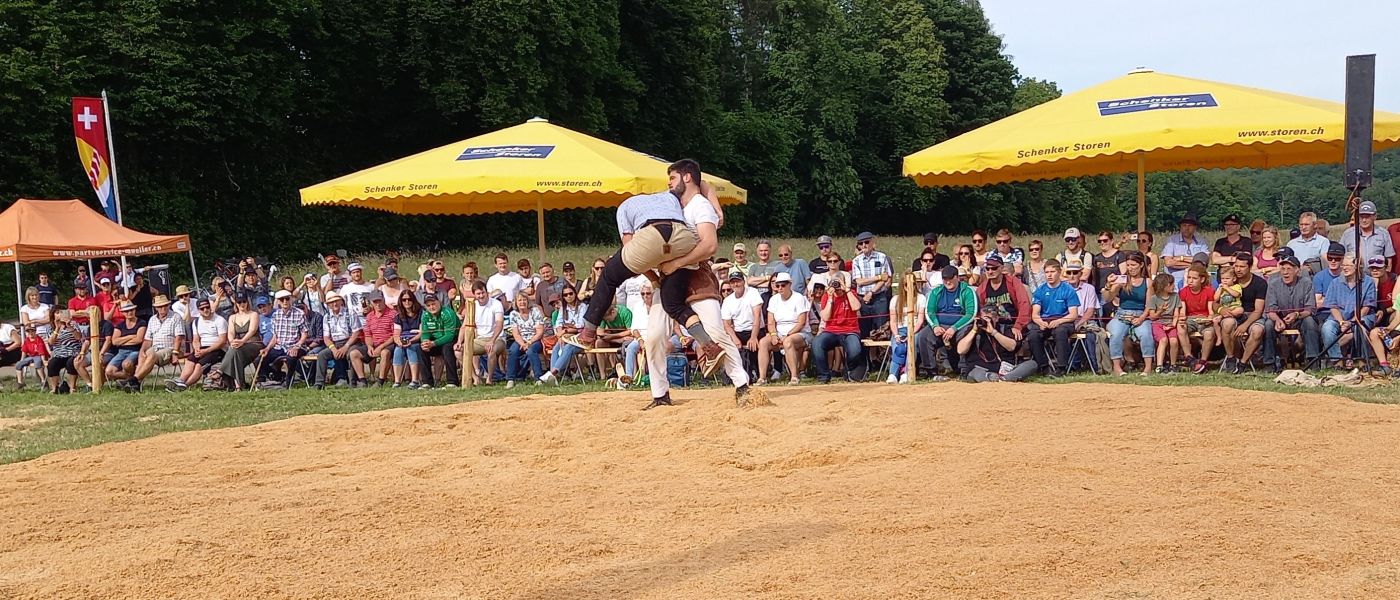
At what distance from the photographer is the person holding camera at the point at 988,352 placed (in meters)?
12.7

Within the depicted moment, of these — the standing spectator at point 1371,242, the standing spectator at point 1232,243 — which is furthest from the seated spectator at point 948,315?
the standing spectator at point 1371,242

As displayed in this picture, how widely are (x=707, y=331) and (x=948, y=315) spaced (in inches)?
185

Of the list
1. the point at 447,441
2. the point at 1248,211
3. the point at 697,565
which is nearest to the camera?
the point at 697,565

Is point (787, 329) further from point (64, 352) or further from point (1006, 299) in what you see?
point (64, 352)

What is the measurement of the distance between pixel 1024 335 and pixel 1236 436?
5.71 metres

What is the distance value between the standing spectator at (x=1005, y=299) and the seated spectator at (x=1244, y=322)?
6.43 ft

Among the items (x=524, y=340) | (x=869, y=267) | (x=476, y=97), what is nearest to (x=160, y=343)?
(x=524, y=340)

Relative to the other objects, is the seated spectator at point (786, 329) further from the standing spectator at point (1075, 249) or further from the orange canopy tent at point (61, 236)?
the orange canopy tent at point (61, 236)

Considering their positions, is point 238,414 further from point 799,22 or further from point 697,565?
point 799,22

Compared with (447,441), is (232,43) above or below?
above

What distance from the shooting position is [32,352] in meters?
16.5

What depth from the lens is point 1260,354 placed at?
12633mm

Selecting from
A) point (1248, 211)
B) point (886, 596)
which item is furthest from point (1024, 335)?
point (1248, 211)

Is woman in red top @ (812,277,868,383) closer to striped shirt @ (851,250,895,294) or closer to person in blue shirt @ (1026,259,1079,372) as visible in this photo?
striped shirt @ (851,250,895,294)
